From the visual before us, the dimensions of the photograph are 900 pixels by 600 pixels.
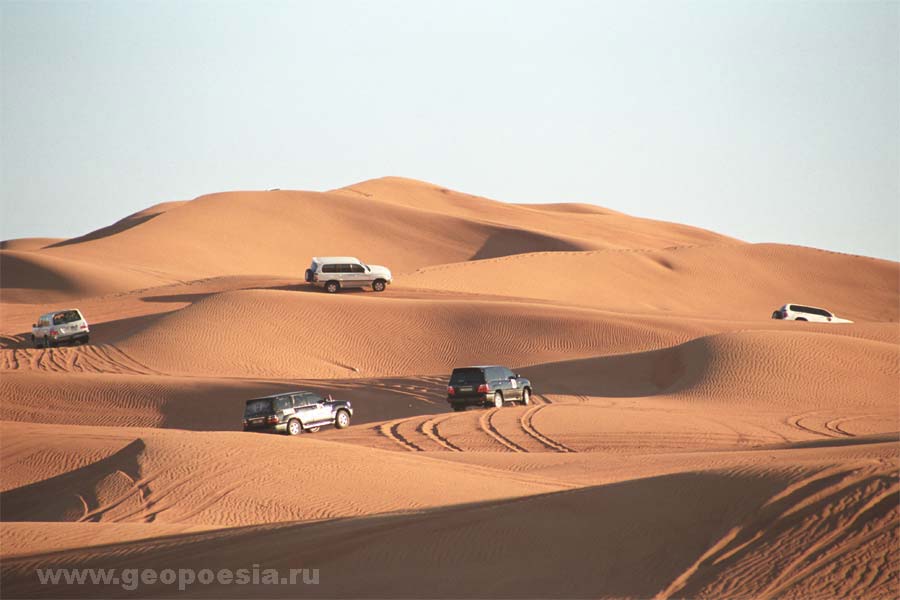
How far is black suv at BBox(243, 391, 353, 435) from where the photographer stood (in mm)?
24641

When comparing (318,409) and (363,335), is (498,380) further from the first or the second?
(363,335)

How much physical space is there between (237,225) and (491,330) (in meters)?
54.3

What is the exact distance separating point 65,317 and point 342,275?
41.5ft

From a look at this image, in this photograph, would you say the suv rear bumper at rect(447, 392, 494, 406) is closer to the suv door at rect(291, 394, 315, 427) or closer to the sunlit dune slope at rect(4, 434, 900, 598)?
the suv door at rect(291, 394, 315, 427)

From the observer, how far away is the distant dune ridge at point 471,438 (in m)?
11.5

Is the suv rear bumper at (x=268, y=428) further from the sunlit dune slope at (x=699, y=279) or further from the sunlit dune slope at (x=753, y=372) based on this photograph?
the sunlit dune slope at (x=699, y=279)

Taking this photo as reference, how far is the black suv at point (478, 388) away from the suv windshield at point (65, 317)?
19042 millimetres

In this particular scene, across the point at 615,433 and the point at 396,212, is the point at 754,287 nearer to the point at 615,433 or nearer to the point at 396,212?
the point at 396,212

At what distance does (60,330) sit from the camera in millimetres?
40781

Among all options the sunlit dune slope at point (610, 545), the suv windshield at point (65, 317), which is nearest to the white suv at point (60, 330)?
the suv windshield at point (65, 317)

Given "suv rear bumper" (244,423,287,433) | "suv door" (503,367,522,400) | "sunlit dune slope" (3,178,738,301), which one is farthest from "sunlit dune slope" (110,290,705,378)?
"sunlit dune slope" (3,178,738,301)

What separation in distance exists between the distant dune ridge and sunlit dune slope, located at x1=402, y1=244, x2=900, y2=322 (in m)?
0.30

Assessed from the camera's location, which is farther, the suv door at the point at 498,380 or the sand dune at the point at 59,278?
the sand dune at the point at 59,278

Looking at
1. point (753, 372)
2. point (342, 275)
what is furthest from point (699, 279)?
point (753, 372)
